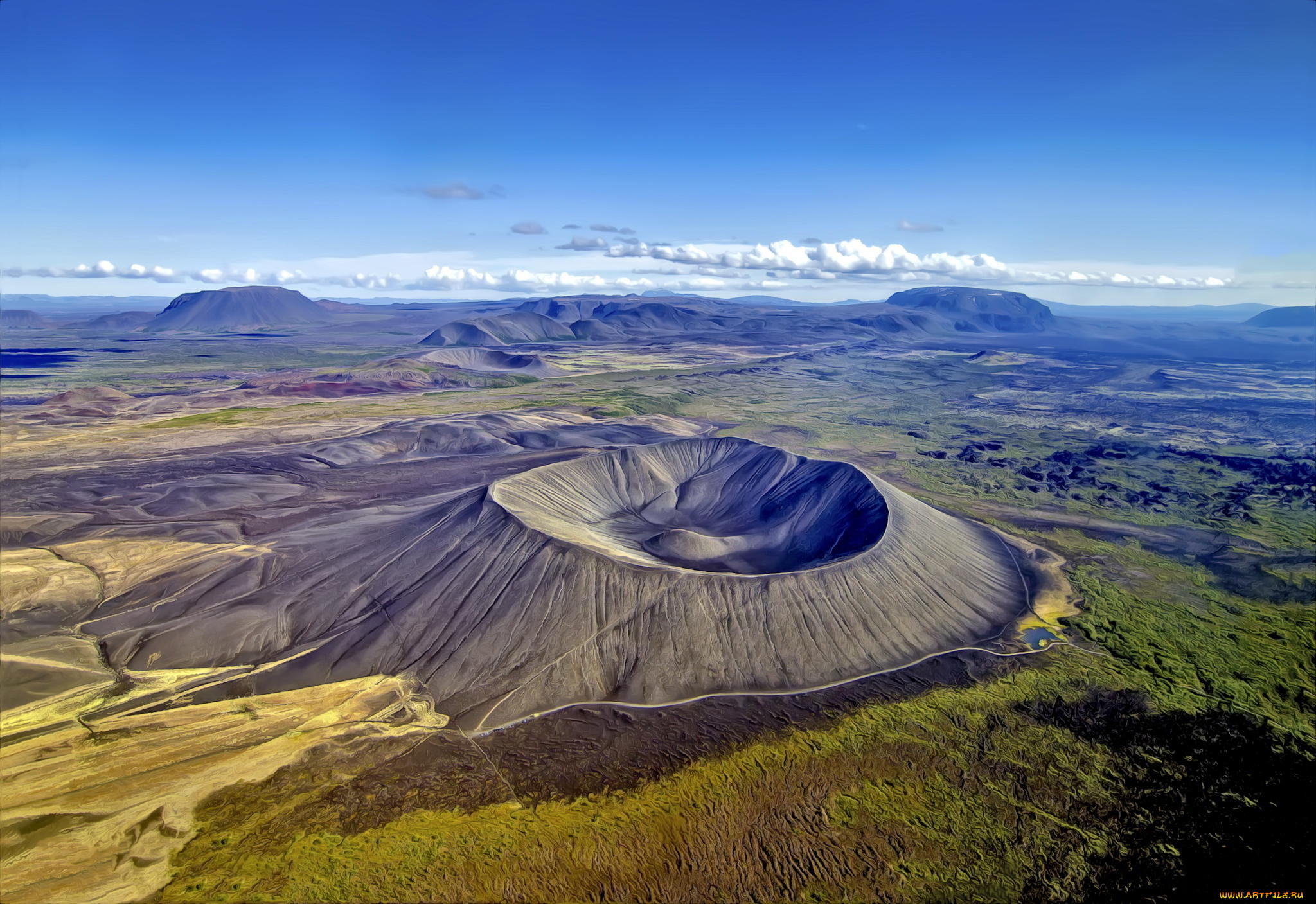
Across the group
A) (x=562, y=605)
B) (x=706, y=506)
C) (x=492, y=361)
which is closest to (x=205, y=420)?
(x=706, y=506)

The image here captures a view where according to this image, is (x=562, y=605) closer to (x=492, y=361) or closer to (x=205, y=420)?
(x=205, y=420)

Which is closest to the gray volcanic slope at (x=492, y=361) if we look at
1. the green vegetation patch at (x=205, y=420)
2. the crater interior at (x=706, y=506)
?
the green vegetation patch at (x=205, y=420)

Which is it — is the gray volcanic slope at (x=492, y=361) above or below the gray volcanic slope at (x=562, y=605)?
above

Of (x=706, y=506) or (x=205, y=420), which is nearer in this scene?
(x=706, y=506)

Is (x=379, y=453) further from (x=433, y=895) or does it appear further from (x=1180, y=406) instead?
(x=1180, y=406)

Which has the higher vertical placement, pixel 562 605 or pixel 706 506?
pixel 562 605

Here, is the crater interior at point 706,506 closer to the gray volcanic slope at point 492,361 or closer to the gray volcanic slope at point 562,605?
the gray volcanic slope at point 562,605

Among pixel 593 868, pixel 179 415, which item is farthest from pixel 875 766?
pixel 179 415

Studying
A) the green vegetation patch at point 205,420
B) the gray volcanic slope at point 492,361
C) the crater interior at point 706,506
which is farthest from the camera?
the gray volcanic slope at point 492,361
